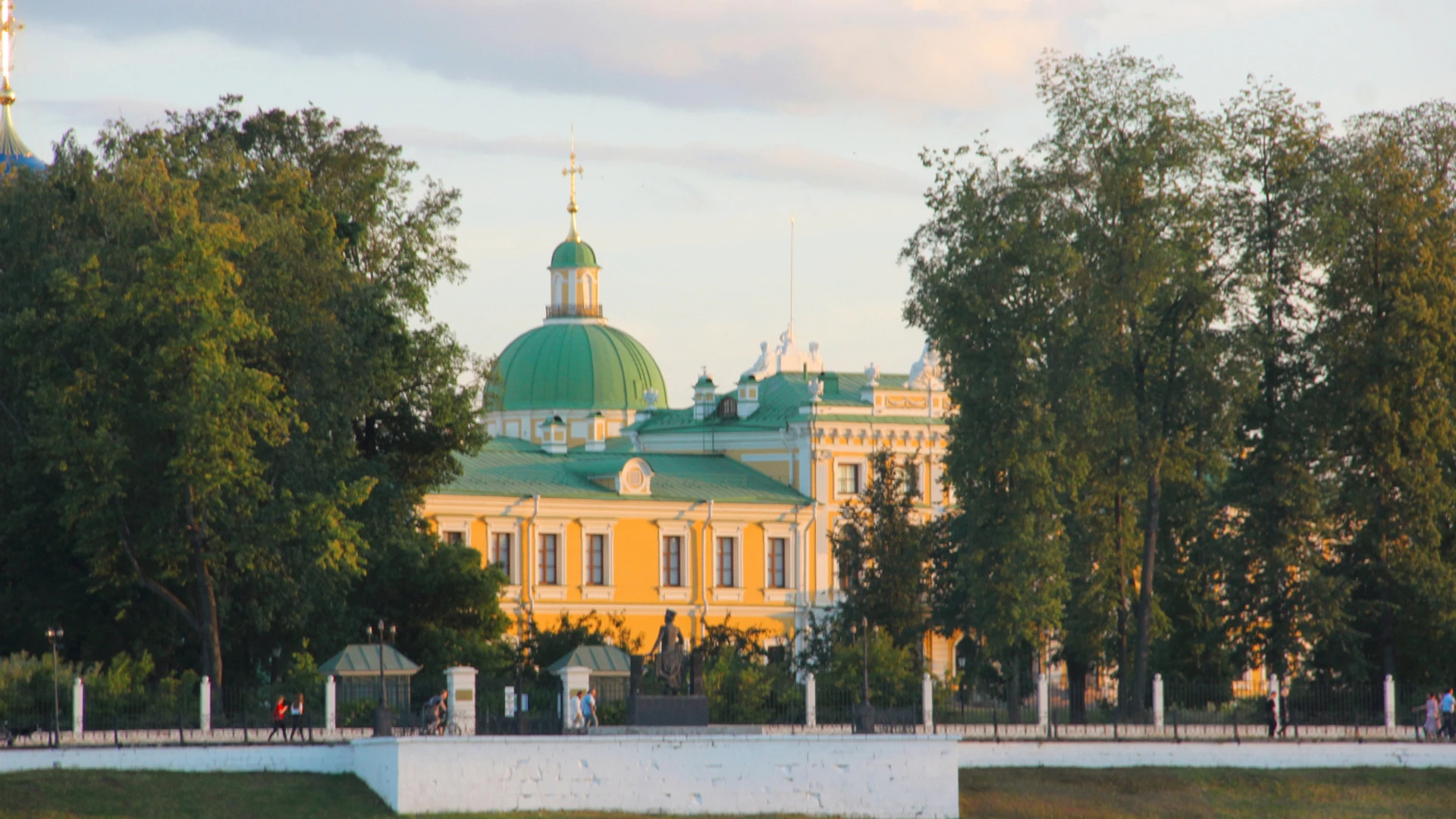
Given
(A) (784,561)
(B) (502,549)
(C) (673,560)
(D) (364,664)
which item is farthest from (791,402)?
(D) (364,664)

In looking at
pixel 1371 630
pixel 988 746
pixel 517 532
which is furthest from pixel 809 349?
pixel 988 746

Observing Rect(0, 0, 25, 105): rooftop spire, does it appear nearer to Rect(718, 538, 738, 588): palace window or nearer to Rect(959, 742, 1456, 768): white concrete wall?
Rect(718, 538, 738, 588): palace window

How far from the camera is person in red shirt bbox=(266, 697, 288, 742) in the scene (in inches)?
1508

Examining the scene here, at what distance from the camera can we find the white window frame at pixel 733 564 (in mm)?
76312

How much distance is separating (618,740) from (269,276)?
14.7 meters

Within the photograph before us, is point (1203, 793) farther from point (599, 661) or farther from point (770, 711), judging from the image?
point (599, 661)

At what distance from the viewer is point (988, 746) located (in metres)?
38.5

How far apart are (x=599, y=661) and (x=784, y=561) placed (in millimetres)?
34932

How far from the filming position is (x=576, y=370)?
103m

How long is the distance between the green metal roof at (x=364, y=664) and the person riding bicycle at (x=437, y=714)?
5.30ft

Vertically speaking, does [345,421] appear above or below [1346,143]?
below

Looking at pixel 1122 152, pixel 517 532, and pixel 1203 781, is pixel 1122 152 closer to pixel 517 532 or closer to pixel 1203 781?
pixel 1203 781

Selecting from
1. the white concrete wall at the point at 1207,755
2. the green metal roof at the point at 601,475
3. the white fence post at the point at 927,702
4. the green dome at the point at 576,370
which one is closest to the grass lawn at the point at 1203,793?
the white concrete wall at the point at 1207,755

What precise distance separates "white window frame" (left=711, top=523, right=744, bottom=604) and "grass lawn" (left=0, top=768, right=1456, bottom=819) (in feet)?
125
